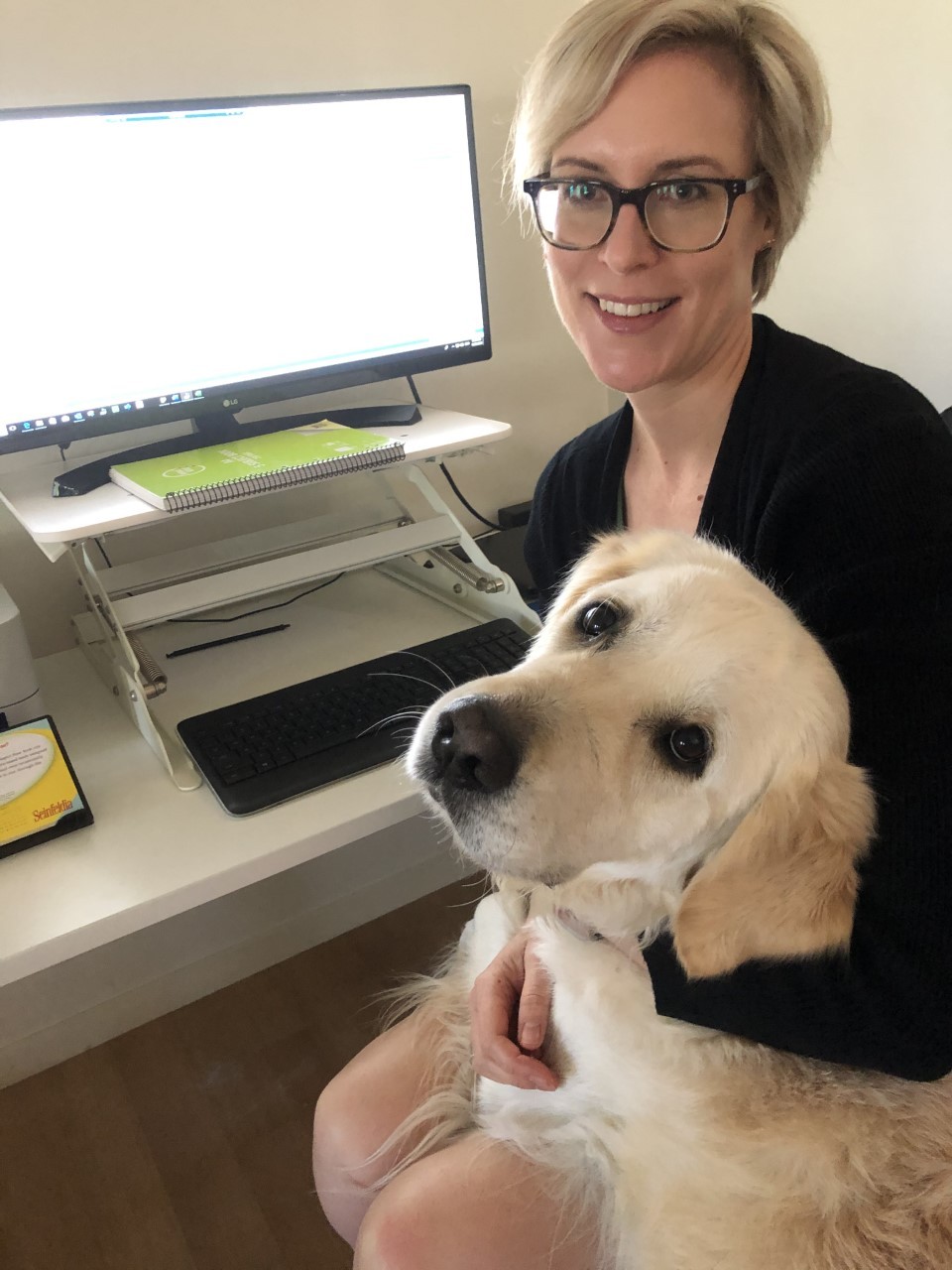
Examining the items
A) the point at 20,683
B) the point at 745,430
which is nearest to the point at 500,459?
the point at 745,430

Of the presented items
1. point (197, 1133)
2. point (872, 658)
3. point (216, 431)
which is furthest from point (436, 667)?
point (197, 1133)

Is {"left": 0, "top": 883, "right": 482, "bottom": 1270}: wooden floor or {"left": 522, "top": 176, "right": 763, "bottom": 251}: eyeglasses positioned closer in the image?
{"left": 522, "top": 176, "right": 763, "bottom": 251}: eyeglasses

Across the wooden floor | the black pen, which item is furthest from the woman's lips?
the wooden floor

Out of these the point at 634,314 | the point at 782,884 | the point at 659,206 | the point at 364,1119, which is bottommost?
the point at 364,1119

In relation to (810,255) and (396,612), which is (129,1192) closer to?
(396,612)

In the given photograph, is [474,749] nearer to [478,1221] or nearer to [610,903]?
[610,903]

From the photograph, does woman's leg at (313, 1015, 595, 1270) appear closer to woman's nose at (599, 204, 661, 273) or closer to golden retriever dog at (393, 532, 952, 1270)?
golden retriever dog at (393, 532, 952, 1270)

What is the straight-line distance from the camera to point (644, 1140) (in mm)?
806

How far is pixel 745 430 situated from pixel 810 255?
105cm

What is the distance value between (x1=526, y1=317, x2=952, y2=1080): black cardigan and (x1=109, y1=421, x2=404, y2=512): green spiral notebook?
46 cm

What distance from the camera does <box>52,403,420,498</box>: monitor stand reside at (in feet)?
3.78

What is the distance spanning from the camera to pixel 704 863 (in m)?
0.72

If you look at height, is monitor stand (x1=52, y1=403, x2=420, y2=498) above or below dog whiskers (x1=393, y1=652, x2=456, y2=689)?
above

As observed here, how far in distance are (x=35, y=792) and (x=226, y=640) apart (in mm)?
431
